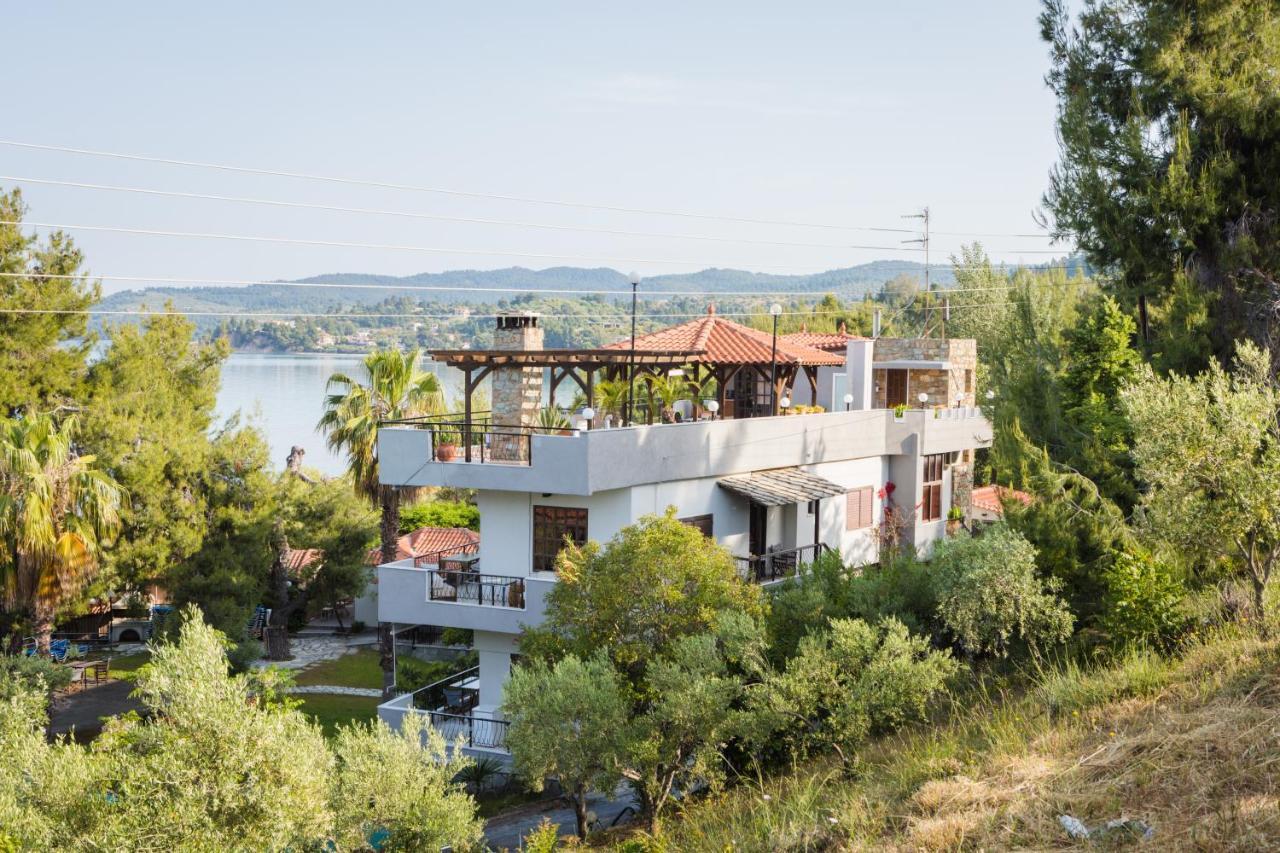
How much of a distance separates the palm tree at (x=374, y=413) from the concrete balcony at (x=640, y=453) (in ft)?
21.6

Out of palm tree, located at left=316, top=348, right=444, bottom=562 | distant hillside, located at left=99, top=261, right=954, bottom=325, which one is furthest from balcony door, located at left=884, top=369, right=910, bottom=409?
distant hillside, located at left=99, top=261, right=954, bottom=325

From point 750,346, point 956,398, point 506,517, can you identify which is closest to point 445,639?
point 506,517

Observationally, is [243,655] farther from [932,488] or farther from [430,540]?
[932,488]

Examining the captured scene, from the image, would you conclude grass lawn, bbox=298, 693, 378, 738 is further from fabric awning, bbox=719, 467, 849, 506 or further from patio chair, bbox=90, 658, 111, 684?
fabric awning, bbox=719, 467, 849, 506

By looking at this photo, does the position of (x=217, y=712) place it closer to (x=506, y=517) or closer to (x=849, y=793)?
(x=849, y=793)

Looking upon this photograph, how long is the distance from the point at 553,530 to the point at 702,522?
2943mm

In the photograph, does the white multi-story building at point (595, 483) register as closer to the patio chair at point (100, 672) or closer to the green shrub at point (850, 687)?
the green shrub at point (850, 687)

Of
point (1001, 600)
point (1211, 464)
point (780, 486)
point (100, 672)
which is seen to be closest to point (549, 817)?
point (1001, 600)

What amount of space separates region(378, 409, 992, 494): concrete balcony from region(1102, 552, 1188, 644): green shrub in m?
8.46

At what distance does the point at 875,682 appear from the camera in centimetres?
1480

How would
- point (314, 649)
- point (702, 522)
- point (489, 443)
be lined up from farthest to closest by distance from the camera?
point (314, 649) < point (489, 443) < point (702, 522)

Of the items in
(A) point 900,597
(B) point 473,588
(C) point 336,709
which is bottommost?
(C) point 336,709

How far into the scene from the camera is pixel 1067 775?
10.9 metres

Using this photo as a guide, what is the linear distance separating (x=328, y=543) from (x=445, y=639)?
10.1 metres
